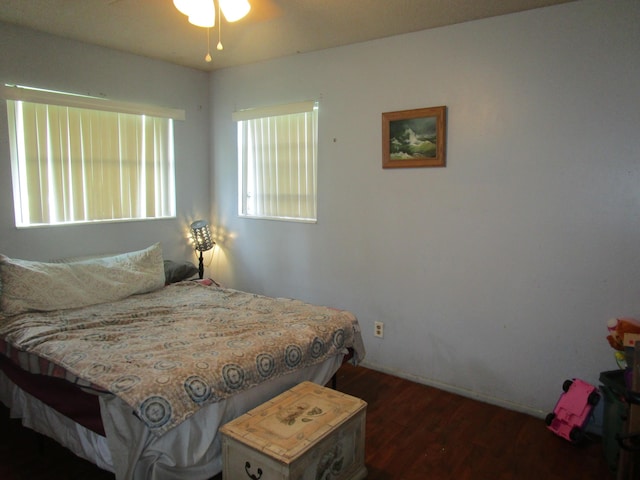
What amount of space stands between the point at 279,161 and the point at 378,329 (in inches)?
64.4

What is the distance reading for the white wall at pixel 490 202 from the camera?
7.97 ft

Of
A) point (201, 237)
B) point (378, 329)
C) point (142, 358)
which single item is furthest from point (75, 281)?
point (378, 329)

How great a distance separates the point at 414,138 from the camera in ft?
9.99

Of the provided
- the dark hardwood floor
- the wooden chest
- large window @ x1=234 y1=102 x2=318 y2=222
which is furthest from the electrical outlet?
the wooden chest

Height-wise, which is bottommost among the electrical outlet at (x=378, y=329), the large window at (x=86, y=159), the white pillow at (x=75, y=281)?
the electrical outlet at (x=378, y=329)

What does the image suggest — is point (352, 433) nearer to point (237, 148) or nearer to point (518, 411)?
point (518, 411)

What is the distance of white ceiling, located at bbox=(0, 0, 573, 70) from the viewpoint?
254 centimetres

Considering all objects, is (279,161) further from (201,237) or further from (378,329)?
(378,329)

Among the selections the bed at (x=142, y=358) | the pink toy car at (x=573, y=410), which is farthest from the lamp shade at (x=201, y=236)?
the pink toy car at (x=573, y=410)

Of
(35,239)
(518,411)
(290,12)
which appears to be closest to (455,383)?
(518,411)

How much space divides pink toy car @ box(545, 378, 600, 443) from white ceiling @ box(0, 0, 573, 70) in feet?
7.06

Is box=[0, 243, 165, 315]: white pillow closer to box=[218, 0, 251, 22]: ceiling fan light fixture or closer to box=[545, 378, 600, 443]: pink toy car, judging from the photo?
box=[218, 0, 251, 22]: ceiling fan light fixture

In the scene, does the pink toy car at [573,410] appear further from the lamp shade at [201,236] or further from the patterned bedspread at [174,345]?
the lamp shade at [201,236]

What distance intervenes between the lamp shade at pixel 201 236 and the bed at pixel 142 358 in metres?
0.85
